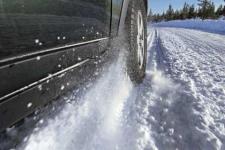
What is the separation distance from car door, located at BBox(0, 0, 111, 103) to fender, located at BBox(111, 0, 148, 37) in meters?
0.48

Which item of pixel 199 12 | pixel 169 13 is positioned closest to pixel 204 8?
pixel 199 12

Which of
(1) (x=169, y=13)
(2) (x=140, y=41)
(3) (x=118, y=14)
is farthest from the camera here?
(1) (x=169, y=13)

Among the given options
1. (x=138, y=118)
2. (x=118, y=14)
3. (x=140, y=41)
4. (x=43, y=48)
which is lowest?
(x=138, y=118)

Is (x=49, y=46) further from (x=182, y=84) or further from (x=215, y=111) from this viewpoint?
(x=182, y=84)

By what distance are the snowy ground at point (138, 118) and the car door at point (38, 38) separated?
497 mm

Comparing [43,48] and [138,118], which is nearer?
[43,48]

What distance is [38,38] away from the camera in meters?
0.99

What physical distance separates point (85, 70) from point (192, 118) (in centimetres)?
90

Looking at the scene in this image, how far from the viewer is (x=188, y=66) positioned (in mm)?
3730

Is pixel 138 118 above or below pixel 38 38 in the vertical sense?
below

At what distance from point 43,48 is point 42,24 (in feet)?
0.31

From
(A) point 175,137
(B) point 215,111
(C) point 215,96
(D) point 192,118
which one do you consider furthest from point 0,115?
(C) point 215,96

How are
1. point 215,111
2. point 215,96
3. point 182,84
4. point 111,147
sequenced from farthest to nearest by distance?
point 182,84, point 215,96, point 215,111, point 111,147

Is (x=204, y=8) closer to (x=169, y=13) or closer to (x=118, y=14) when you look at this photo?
(x=169, y=13)
